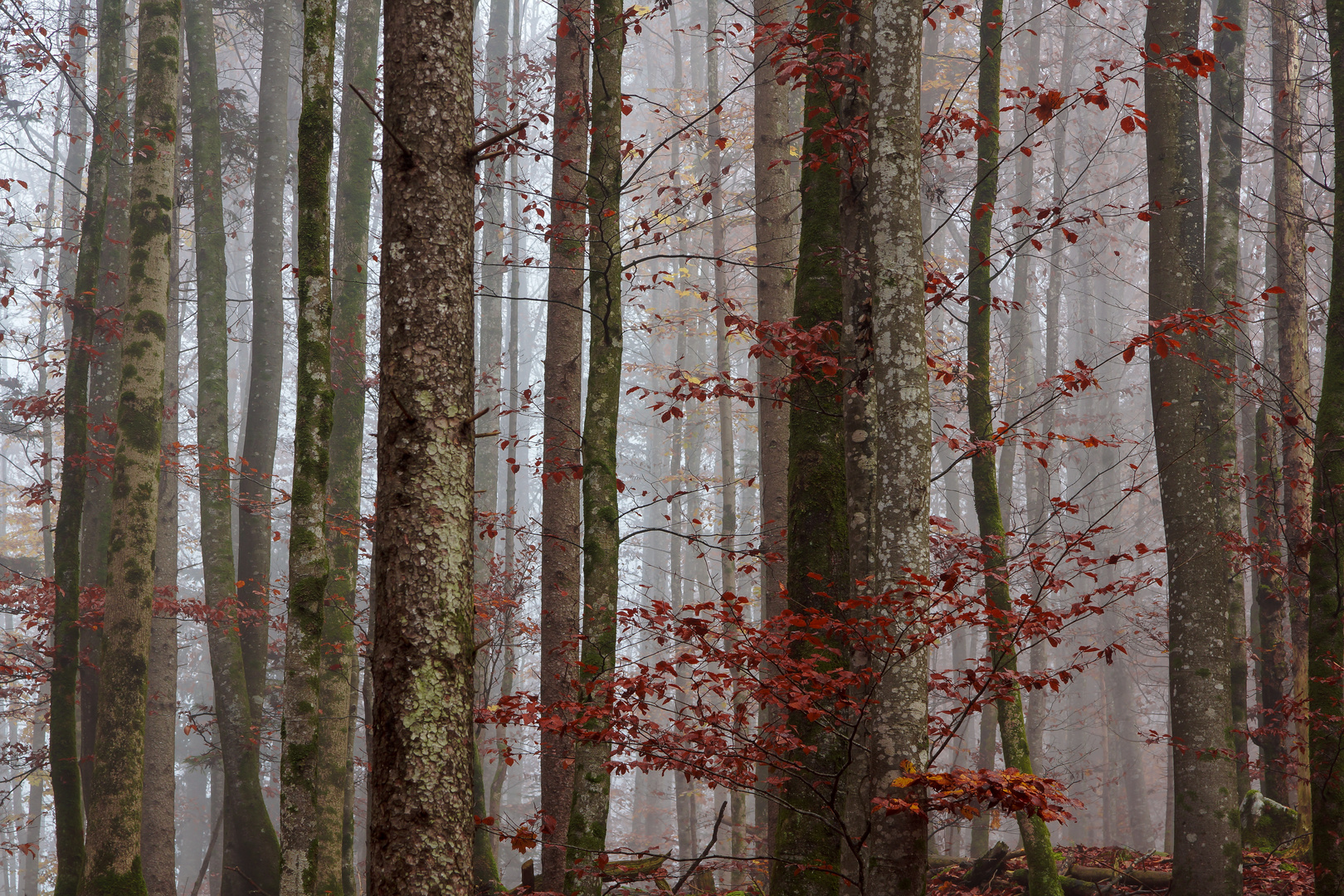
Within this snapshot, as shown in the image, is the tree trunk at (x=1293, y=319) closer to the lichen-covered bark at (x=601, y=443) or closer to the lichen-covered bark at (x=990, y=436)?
the lichen-covered bark at (x=990, y=436)

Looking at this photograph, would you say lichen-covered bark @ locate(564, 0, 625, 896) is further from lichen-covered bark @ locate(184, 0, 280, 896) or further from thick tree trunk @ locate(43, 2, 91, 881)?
lichen-covered bark @ locate(184, 0, 280, 896)

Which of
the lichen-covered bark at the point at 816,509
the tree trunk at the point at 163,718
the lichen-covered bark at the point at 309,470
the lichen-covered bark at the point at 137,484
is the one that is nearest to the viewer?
the lichen-covered bark at the point at 816,509

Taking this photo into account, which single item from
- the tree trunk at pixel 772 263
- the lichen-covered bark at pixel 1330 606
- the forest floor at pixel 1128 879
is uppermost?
the tree trunk at pixel 772 263

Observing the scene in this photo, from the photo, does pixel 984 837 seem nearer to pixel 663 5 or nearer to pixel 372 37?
pixel 663 5

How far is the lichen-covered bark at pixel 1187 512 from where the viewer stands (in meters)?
6.70

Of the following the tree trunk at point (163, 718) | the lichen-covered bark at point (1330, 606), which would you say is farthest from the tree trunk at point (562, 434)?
the lichen-covered bark at point (1330, 606)

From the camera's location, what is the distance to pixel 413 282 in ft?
12.5

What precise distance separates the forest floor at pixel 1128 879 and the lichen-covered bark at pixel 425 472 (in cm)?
507

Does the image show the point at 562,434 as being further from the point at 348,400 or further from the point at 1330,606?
the point at 1330,606

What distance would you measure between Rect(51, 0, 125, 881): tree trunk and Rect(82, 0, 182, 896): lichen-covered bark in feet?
1.58

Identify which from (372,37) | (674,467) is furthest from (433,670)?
(674,467)

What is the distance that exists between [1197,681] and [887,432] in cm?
479

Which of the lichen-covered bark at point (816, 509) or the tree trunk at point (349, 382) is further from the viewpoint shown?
the tree trunk at point (349, 382)

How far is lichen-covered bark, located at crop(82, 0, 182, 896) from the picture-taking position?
24.2 ft
